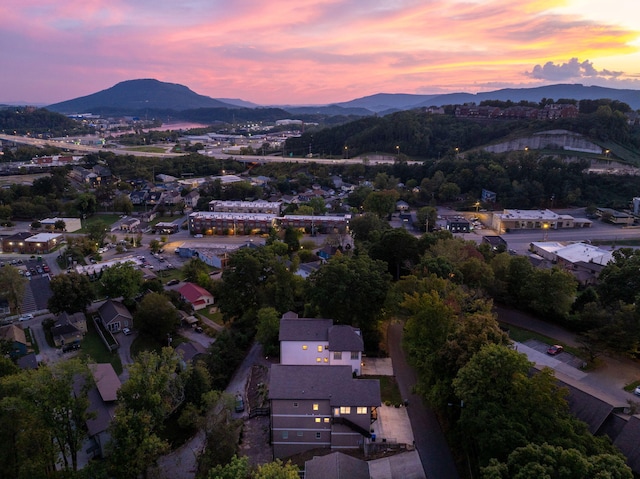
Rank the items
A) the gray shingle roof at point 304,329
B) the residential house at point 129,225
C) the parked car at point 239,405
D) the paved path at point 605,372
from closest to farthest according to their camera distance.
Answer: the parked car at point 239,405 → the paved path at point 605,372 → the gray shingle roof at point 304,329 → the residential house at point 129,225

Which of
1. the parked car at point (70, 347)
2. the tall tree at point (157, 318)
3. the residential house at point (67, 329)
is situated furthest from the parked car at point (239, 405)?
the residential house at point (67, 329)

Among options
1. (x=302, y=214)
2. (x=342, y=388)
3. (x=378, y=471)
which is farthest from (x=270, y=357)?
(x=302, y=214)

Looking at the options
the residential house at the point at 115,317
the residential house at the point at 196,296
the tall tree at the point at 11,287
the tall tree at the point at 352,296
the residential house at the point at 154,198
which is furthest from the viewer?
the residential house at the point at 154,198

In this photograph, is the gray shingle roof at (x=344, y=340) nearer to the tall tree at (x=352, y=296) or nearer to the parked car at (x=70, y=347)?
the tall tree at (x=352, y=296)

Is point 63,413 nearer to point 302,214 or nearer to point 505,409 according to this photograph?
point 505,409

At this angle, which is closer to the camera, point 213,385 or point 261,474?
point 261,474
